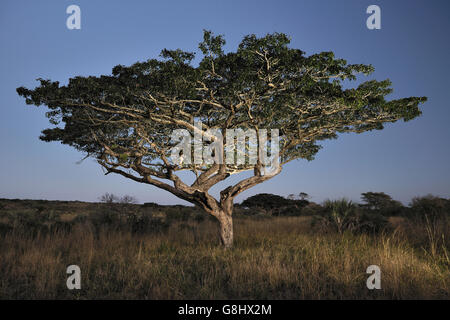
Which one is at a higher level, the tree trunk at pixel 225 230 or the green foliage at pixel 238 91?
the green foliage at pixel 238 91

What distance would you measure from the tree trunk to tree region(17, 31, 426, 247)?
37 millimetres

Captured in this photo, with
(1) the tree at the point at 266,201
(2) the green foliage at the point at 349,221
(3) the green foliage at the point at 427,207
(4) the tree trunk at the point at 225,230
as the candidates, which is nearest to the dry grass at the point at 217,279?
(4) the tree trunk at the point at 225,230

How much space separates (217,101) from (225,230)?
4.83 meters

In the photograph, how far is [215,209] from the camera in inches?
380

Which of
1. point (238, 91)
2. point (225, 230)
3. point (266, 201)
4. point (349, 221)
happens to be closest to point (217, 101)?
point (238, 91)

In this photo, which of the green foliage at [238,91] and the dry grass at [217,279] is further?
the green foliage at [238,91]

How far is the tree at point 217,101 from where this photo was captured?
23.7ft

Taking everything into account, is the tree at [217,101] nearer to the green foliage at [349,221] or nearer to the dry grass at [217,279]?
the dry grass at [217,279]

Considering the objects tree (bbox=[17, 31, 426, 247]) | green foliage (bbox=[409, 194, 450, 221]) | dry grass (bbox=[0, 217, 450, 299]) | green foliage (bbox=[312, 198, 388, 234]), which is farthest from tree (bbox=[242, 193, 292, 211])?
dry grass (bbox=[0, 217, 450, 299])

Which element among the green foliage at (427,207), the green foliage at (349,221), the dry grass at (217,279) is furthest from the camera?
the green foliage at (427,207)

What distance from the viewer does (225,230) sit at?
377 inches

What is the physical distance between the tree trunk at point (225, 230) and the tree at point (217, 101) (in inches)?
1.5

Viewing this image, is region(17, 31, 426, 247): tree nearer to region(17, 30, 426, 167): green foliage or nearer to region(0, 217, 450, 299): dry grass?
region(17, 30, 426, 167): green foliage
